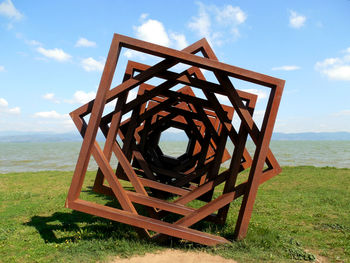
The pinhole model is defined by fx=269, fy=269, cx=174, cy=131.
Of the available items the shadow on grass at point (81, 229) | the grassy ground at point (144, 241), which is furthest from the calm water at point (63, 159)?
the shadow on grass at point (81, 229)

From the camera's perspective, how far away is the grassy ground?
408 centimetres

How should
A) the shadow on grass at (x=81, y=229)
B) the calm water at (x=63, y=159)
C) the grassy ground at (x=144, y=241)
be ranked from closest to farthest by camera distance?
the grassy ground at (x=144, y=241)
the shadow on grass at (x=81, y=229)
the calm water at (x=63, y=159)

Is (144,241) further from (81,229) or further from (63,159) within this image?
(63,159)

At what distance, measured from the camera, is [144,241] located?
4.42 metres

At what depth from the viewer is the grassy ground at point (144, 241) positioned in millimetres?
4082

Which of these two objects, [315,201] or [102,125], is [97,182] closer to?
[102,125]

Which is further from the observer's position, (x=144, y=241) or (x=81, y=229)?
(x=81, y=229)

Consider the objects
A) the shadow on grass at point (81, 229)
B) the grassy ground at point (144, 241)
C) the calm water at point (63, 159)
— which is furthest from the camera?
the calm water at point (63, 159)

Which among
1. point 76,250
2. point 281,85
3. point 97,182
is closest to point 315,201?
point 281,85

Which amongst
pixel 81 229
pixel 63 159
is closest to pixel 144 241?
pixel 81 229

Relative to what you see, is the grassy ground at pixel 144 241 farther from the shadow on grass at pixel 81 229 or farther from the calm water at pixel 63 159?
the calm water at pixel 63 159

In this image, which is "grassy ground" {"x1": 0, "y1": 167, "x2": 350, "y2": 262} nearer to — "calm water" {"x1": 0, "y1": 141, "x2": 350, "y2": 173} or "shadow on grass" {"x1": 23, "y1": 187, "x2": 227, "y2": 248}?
"shadow on grass" {"x1": 23, "y1": 187, "x2": 227, "y2": 248}

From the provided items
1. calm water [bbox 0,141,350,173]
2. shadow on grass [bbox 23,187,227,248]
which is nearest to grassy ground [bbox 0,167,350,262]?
shadow on grass [bbox 23,187,227,248]

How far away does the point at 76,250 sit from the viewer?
13.3 feet
